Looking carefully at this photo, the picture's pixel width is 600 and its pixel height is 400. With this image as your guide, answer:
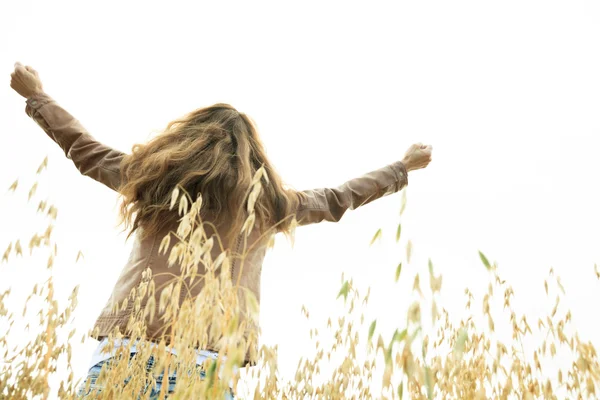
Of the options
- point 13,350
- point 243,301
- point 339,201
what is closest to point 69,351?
point 13,350

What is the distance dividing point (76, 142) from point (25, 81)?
0.36m

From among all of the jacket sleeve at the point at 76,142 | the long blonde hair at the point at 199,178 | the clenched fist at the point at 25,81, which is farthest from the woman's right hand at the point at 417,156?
the clenched fist at the point at 25,81

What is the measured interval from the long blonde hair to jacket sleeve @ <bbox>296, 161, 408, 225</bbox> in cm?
11

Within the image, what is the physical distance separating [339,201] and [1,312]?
1286 millimetres

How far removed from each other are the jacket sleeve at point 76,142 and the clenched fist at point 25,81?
37mm

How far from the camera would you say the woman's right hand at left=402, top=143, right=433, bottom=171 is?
2625 millimetres

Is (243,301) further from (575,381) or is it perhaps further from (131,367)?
(575,381)

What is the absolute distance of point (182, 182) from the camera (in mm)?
1960

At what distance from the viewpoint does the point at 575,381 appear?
1623 mm

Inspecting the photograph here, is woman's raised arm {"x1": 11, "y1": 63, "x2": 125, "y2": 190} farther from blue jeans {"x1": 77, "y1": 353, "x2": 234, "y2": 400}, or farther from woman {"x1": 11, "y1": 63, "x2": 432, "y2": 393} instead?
blue jeans {"x1": 77, "y1": 353, "x2": 234, "y2": 400}

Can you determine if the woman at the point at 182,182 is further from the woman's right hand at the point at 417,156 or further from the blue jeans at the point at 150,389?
the woman's right hand at the point at 417,156

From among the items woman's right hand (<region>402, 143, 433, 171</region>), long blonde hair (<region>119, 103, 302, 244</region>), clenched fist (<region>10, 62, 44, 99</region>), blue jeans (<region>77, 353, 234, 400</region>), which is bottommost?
blue jeans (<region>77, 353, 234, 400</region>)

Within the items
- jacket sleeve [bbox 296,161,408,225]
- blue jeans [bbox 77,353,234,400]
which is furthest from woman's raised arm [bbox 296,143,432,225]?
blue jeans [bbox 77,353,234,400]

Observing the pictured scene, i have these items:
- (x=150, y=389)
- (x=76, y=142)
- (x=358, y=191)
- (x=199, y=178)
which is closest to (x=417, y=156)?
(x=358, y=191)
